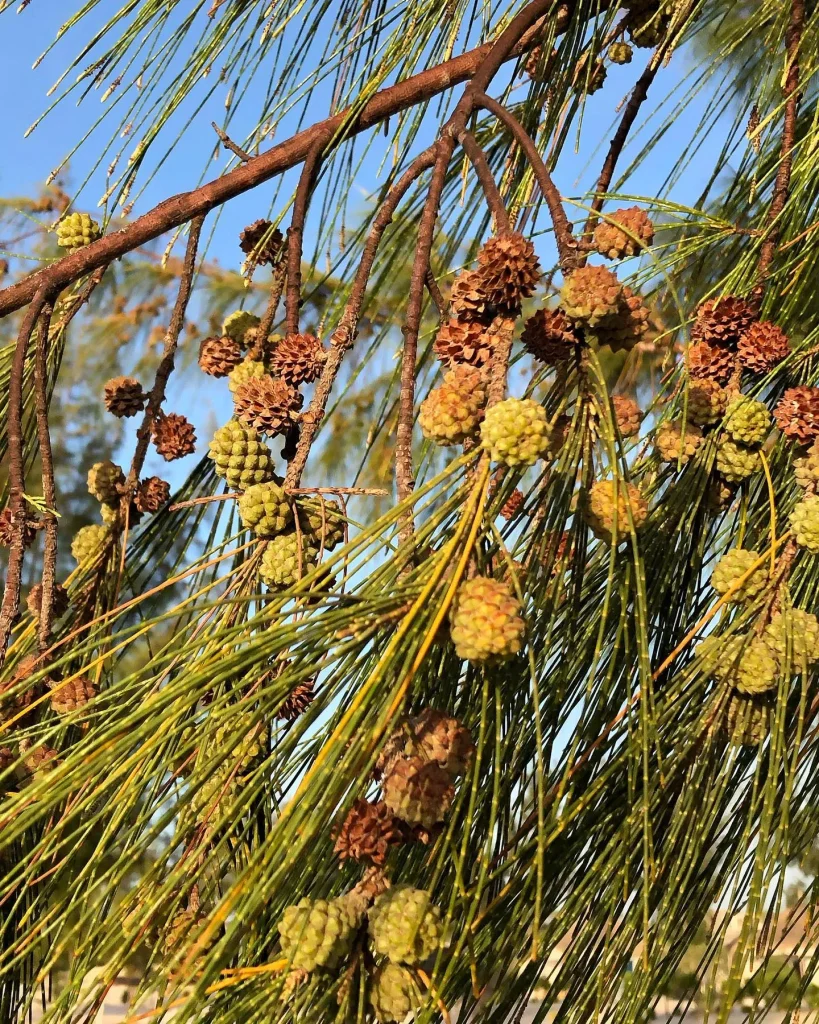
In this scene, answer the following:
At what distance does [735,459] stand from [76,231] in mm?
439

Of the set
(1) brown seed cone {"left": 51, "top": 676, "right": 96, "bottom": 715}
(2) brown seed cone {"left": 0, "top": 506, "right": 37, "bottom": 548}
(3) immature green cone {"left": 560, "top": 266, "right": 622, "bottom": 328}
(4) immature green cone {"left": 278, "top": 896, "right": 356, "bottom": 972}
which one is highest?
(3) immature green cone {"left": 560, "top": 266, "right": 622, "bottom": 328}

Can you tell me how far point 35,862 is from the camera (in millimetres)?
342

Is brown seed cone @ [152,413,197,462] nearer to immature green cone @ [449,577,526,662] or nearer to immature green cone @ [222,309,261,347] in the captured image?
immature green cone @ [222,309,261,347]

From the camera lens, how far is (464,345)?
0.43m

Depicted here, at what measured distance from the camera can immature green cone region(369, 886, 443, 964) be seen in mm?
338

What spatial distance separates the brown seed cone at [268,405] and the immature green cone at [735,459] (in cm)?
24

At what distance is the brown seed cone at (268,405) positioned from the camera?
1.56 ft

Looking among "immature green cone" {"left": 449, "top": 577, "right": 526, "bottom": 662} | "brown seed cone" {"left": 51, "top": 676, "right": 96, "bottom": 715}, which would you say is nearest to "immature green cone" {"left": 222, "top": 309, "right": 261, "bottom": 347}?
"brown seed cone" {"left": 51, "top": 676, "right": 96, "bottom": 715}

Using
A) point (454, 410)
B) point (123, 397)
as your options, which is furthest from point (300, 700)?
point (123, 397)

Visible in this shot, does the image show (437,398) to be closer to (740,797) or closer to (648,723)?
(648,723)

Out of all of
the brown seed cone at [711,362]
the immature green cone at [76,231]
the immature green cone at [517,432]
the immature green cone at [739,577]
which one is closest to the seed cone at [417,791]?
the immature green cone at [517,432]

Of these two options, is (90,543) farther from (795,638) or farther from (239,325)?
(795,638)

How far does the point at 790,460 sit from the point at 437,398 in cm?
30

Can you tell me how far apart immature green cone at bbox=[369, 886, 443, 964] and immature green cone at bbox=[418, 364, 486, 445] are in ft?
0.56
